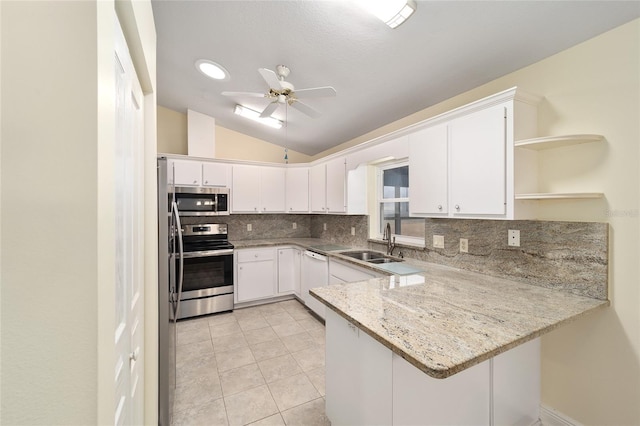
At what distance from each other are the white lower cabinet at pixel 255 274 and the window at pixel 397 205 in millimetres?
1662

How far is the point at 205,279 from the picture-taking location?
3.42 metres

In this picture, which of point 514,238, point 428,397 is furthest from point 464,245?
point 428,397

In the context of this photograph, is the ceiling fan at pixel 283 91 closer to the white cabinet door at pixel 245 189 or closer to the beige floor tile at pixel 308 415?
the white cabinet door at pixel 245 189

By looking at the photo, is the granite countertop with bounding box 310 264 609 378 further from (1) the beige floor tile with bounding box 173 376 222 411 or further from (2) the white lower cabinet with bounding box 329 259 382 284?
(1) the beige floor tile with bounding box 173 376 222 411

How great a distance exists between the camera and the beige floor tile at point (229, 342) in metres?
2.65

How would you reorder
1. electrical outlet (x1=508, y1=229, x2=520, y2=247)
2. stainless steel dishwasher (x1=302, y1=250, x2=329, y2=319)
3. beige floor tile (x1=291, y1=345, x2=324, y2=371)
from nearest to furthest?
electrical outlet (x1=508, y1=229, x2=520, y2=247) → beige floor tile (x1=291, y1=345, x2=324, y2=371) → stainless steel dishwasher (x1=302, y1=250, x2=329, y2=319)

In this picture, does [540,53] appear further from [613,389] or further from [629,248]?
[613,389]

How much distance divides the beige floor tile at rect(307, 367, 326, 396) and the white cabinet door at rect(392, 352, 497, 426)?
3.39 ft

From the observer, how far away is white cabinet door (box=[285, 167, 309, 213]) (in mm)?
4180

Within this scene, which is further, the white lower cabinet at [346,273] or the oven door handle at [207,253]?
the oven door handle at [207,253]

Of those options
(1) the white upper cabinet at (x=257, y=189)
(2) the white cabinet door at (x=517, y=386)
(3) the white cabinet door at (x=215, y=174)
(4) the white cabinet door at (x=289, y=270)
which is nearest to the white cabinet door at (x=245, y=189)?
(1) the white upper cabinet at (x=257, y=189)

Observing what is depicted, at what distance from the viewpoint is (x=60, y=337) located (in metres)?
0.49

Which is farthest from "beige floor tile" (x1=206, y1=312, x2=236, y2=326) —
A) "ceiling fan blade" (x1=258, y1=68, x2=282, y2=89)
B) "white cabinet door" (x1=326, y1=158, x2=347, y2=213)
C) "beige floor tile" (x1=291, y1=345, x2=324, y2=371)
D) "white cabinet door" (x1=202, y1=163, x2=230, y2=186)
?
"ceiling fan blade" (x1=258, y1=68, x2=282, y2=89)

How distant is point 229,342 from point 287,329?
2.12 feet
